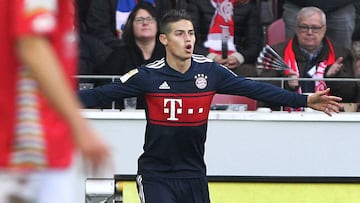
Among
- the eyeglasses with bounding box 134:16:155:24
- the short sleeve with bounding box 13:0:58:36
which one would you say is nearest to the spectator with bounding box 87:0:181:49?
the eyeglasses with bounding box 134:16:155:24

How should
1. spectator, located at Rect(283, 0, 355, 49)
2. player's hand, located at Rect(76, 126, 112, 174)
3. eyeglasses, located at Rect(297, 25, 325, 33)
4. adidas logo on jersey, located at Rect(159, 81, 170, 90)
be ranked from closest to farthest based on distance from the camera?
player's hand, located at Rect(76, 126, 112, 174)
adidas logo on jersey, located at Rect(159, 81, 170, 90)
eyeglasses, located at Rect(297, 25, 325, 33)
spectator, located at Rect(283, 0, 355, 49)

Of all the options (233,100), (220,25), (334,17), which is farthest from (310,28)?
(233,100)

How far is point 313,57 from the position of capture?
9.38m

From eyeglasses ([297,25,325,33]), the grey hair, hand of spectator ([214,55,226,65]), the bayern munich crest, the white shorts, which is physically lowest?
the white shorts

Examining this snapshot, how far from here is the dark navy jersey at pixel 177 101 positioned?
7238mm

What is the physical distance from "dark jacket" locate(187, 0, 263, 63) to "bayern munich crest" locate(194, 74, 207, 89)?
2.22 m

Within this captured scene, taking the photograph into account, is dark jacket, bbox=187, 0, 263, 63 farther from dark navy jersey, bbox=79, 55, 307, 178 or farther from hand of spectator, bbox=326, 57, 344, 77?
dark navy jersey, bbox=79, 55, 307, 178

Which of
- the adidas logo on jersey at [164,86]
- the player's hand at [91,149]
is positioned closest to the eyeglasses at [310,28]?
the adidas logo on jersey at [164,86]

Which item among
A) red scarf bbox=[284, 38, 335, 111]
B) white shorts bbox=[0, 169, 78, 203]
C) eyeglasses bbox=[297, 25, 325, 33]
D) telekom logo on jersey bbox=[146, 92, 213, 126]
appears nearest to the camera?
white shorts bbox=[0, 169, 78, 203]

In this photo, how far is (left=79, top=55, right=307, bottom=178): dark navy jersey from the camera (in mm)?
7238

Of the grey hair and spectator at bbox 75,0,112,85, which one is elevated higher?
the grey hair

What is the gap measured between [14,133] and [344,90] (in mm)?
6162

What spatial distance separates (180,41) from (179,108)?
492mm

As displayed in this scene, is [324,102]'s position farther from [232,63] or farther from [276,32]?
[276,32]
